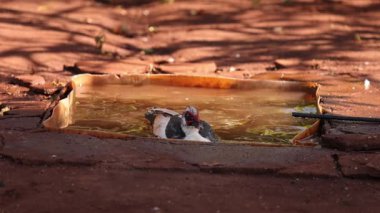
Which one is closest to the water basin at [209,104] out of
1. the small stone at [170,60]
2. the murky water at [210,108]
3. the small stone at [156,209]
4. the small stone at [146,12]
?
the murky water at [210,108]

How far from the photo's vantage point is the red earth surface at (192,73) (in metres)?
4.21

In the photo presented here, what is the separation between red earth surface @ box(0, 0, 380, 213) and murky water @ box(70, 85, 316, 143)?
0.47 meters

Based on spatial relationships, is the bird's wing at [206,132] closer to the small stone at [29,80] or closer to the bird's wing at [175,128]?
the bird's wing at [175,128]

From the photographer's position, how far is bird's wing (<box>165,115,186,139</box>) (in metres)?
5.79

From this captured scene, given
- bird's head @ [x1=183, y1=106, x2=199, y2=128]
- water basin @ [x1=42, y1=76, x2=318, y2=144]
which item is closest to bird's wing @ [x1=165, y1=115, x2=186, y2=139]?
bird's head @ [x1=183, y1=106, x2=199, y2=128]

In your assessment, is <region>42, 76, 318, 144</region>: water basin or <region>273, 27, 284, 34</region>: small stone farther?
<region>273, 27, 284, 34</region>: small stone

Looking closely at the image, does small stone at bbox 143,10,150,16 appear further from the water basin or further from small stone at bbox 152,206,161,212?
small stone at bbox 152,206,161,212

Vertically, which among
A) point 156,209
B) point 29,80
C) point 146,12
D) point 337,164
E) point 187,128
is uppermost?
point 146,12

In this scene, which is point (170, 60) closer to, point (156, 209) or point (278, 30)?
point (278, 30)

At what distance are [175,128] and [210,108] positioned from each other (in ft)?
5.83

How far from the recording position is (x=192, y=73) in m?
9.10

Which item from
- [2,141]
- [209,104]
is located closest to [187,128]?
[2,141]

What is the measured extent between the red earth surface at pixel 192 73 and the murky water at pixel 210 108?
47 cm

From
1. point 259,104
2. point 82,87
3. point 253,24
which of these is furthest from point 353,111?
point 253,24
